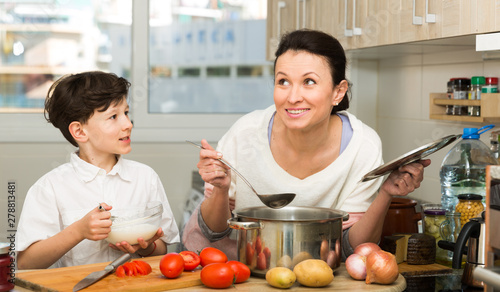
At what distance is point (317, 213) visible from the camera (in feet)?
4.67

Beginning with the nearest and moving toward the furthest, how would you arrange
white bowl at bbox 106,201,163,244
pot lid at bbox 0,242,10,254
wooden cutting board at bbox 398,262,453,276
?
pot lid at bbox 0,242,10,254 → white bowl at bbox 106,201,163,244 → wooden cutting board at bbox 398,262,453,276

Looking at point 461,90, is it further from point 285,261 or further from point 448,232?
point 285,261

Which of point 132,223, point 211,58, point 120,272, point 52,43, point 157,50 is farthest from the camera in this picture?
point 211,58

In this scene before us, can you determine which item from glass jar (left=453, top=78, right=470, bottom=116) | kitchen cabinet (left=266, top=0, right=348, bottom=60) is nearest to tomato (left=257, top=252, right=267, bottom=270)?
glass jar (left=453, top=78, right=470, bottom=116)

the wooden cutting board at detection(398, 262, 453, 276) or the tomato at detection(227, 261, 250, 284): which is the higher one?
the tomato at detection(227, 261, 250, 284)

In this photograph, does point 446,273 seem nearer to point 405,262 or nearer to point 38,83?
point 405,262

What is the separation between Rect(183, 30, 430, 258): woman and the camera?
1.61 metres

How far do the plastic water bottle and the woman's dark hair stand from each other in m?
0.39

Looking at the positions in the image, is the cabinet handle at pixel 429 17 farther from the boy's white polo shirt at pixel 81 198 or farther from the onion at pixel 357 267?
the boy's white polo shirt at pixel 81 198

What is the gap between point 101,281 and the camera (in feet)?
4.25

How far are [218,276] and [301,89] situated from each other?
1.86 feet

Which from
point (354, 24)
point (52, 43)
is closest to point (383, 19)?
point (354, 24)

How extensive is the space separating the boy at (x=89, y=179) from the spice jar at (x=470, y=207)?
757 millimetres

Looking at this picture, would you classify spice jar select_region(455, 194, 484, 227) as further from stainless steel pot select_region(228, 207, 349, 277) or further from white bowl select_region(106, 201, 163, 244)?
white bowl select_region(106, 201, 163, 244)
